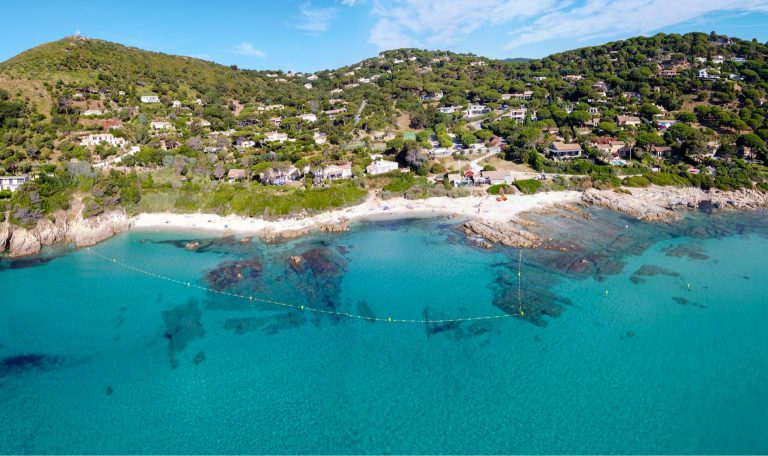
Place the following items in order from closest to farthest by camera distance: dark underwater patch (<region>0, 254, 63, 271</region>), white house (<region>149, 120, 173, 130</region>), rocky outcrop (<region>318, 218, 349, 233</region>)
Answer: dark underwater patch (<region>0, 254, 63, 271</region>) → rocky outcrop (<region>318, 218, 349, 233</region>) → white house (<region>149, 120, 173, 130</region>)

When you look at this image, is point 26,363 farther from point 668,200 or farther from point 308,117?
point 308,117

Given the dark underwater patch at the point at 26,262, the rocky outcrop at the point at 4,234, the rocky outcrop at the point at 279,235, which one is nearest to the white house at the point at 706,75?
the rocky outcrop at the point at 279,235

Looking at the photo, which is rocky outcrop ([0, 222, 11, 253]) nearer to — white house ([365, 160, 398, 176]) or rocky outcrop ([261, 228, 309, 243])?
rocky outcrop ([261, 228, 309, 243])

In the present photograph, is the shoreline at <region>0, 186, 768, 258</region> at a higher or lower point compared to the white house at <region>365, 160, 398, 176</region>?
lower

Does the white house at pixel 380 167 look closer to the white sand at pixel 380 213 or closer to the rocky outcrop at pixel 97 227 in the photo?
the white sand at pixel 380 213

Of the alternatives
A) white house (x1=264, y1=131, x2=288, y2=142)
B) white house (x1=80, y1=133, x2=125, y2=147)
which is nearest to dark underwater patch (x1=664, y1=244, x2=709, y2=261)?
white house (x1=264, y1=131, x2=288, y2=142)

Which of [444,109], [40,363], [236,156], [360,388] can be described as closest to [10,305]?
[40,363]

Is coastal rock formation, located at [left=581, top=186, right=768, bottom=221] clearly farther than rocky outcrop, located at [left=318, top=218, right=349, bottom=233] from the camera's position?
Yes
